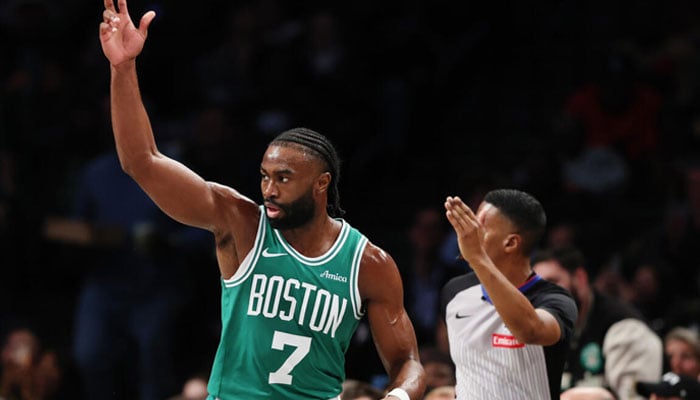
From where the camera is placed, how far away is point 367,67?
11.0 metres

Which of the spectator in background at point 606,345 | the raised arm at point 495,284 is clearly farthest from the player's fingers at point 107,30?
the spectator in background at point 606,345

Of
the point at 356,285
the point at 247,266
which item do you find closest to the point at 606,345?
the point at 356,285

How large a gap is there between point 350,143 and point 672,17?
3.15 m

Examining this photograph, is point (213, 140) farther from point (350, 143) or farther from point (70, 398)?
point (70, 398)

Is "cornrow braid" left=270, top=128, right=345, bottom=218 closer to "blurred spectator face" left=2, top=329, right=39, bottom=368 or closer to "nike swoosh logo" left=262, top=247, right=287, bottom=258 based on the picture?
"nike swoosh logo" left=262, top=247, right=287, bottom=258

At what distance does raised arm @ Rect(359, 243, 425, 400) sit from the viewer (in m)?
4.82

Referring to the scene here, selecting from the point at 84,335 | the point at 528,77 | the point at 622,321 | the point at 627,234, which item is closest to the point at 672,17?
the point at 528,77

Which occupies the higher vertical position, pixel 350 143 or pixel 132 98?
pixel 350 143

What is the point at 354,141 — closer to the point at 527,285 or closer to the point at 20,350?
the point at 20,350

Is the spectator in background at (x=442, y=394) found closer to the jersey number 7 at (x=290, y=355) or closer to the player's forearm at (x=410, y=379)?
the player's forearm at (x=410, y=379)

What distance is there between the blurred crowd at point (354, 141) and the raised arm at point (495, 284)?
3382 millimetres

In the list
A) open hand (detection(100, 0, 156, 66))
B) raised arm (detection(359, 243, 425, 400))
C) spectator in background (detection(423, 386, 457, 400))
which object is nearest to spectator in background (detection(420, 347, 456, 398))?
spectator in background (detection(423, 386, 457, 400))

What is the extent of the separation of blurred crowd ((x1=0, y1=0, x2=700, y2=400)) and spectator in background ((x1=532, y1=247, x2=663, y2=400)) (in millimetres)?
1448

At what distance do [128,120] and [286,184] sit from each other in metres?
0.64
